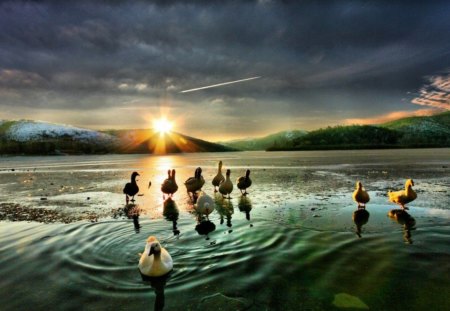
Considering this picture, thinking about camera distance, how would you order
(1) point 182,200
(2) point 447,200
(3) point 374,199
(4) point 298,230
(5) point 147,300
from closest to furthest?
(5) point 147,300 < (4) point 298,230 < (2) point 447,200 < (3) point 374,199 < (1) point 182,200

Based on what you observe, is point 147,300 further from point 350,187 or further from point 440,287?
point 350,187

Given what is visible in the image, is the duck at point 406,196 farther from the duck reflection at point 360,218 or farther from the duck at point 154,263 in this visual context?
the duck at point 154,263

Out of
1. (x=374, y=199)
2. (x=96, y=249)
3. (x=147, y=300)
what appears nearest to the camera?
(x=147, y=300)

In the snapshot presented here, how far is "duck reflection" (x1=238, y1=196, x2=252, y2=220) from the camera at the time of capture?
15730 mm

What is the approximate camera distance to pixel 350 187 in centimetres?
2317

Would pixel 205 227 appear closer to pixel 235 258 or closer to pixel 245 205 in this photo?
pixel 235 258

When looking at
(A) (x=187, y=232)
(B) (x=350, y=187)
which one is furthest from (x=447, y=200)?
(A) (x=187, y=232)

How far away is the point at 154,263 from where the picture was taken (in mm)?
8234

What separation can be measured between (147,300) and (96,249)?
4.19 metres

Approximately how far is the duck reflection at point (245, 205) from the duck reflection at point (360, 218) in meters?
4.81

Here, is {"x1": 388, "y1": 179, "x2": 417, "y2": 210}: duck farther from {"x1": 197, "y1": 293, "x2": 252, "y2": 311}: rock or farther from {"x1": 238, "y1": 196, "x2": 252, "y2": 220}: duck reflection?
{"x1": 197, "y1": 293, "x2": 252, "y2": 311}: rock

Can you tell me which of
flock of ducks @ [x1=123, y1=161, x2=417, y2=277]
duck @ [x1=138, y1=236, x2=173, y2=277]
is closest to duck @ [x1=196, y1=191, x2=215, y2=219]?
flock of ducks @ [x1=123, y1=161, x2=417, y2=277]

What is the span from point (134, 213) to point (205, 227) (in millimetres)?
5149

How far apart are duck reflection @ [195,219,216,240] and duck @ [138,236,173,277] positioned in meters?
3.09
